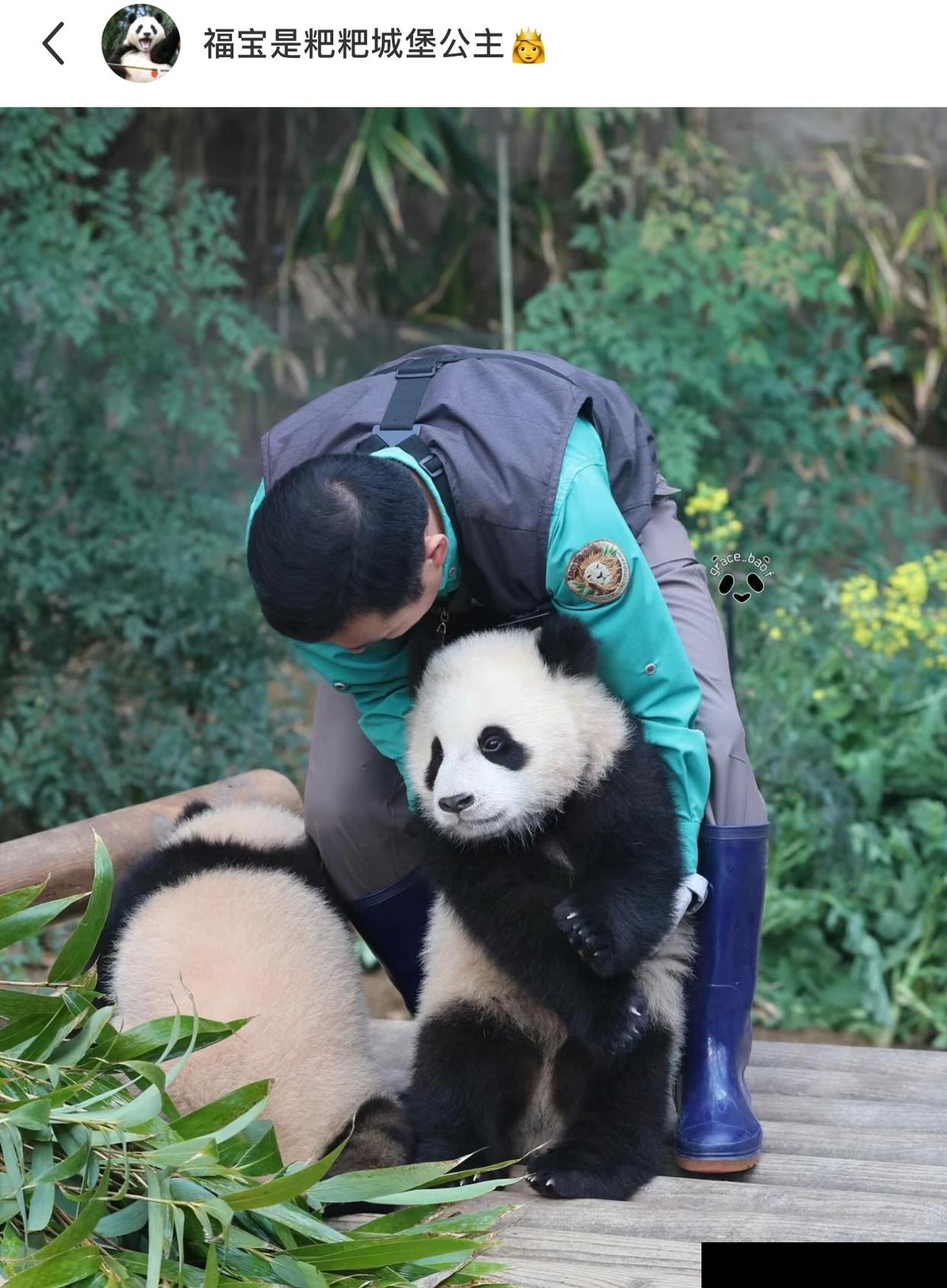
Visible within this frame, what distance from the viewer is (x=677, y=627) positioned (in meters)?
2.54

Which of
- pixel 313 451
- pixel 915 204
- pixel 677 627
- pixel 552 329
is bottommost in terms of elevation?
pixel 677 627

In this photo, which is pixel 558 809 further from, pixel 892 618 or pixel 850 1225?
pixel 892 618

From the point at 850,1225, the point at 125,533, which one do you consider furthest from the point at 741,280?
the point at 850,1225

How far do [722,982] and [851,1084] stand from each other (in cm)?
59

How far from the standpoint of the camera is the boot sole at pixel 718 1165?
2.30 meters

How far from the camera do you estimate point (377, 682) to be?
2.52 meters

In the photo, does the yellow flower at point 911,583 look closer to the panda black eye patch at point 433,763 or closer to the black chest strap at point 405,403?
the black chest strap at point 405,403

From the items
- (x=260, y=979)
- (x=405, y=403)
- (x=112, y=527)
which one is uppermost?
(x=405, y=403)

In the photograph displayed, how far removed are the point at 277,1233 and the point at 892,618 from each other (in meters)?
3.01

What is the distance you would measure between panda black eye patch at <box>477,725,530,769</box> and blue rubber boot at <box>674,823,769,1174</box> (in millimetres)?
362

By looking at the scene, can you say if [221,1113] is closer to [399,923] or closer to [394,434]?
[399,923]

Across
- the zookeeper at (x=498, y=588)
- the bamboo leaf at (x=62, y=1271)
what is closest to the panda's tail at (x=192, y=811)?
the zookeeper at (x=498, y=588)

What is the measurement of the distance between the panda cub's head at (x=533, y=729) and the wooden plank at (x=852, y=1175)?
0.67 meters

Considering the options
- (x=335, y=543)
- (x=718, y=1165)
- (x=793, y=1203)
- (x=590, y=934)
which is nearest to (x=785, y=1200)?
(x=793, y=1203)
